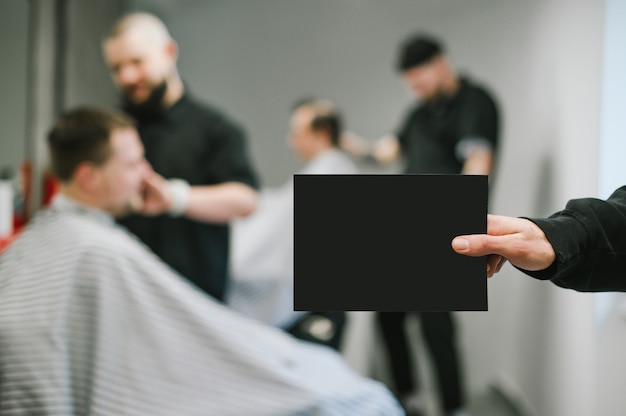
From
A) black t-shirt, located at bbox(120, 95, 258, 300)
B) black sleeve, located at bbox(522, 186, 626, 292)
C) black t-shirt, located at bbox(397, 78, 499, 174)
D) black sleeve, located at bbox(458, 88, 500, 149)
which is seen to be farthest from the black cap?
black sleeve, located at bbox(522, 186, 626, 292)

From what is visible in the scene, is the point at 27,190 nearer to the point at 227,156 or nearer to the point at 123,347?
the point at 227,156

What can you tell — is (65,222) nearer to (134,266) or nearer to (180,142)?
(134,266)

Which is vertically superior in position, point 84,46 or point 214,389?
point 84,46

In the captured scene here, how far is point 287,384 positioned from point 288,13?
10.4 ft

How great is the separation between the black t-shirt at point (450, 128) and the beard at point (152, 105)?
1407 mm

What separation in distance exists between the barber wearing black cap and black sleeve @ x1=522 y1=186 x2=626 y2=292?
73.7 inches

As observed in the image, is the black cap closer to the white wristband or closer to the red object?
the white wristband

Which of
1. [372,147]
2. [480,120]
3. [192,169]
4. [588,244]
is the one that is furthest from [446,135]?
[588,244]

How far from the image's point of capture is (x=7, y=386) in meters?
1.43

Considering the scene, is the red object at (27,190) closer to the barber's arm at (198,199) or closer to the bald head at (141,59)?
the bald head at (141,59)

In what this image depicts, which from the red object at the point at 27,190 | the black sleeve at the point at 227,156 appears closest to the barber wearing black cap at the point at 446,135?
the black sleeve at the point at 227,156

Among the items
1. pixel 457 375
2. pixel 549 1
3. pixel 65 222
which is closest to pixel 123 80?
pixel 65 222

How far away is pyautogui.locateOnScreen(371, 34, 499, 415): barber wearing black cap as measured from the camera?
2.84m

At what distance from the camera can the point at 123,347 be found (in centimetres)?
159
